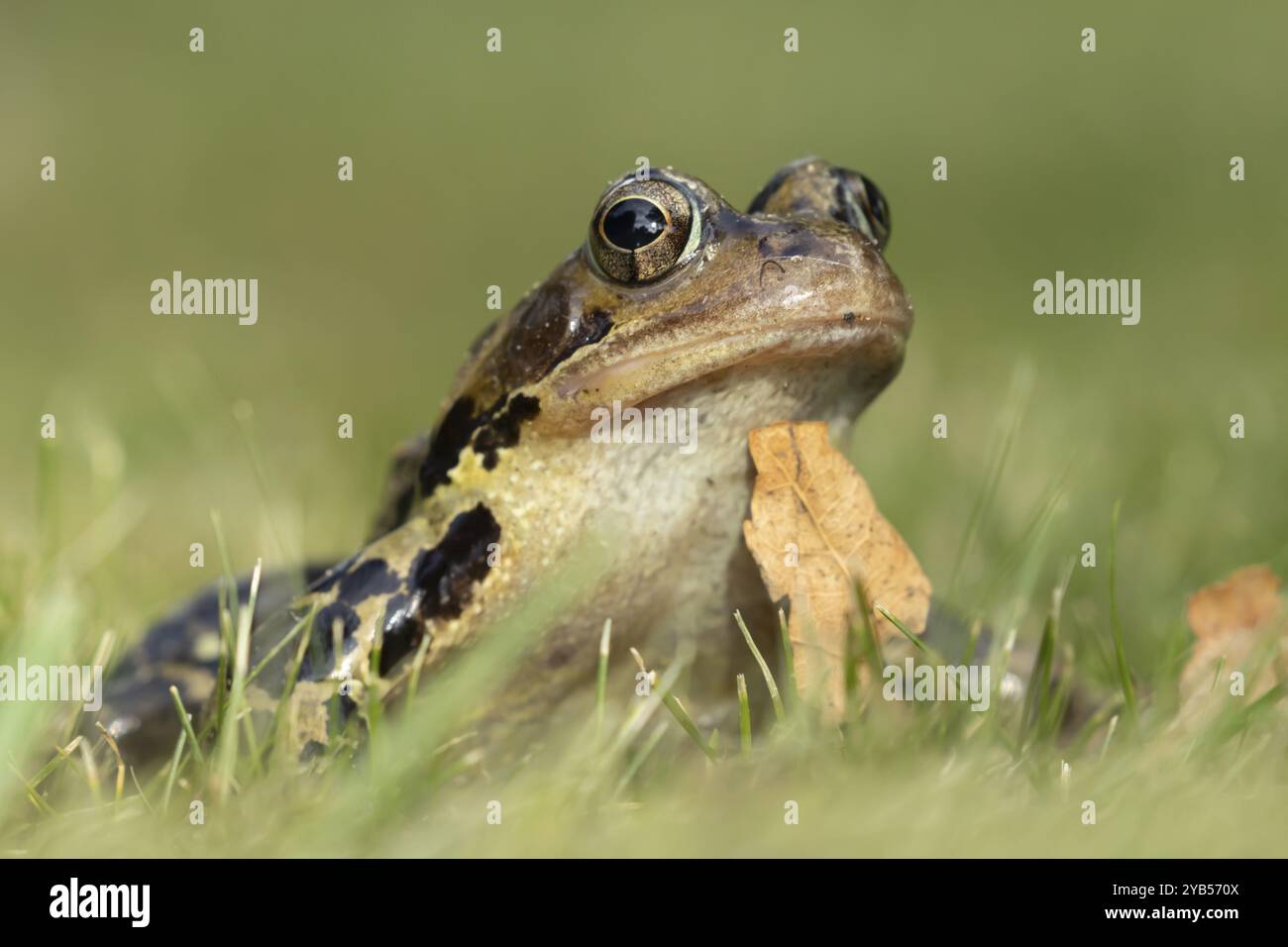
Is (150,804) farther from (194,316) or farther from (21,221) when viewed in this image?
(21,221)

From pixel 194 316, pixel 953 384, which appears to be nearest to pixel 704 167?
pixel 194 316

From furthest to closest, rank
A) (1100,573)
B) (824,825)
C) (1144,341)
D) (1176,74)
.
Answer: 1. (1176,74)
2. (1144,341)
3. (1100,573)
4. (824,825)

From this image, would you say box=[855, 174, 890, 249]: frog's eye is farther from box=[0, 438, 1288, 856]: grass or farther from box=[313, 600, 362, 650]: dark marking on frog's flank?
box=[313, 600, 362, 650]: dark marking on frog's flank

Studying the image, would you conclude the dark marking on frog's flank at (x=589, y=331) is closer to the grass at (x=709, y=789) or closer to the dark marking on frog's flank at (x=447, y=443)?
the dark marking on frog's flank at (x=447, y=443)

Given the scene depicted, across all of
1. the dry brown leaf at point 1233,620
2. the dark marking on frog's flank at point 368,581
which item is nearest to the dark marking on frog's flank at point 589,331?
the dark marking on frog's flank at point 368,581

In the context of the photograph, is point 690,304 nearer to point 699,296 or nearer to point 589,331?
point 699,296
